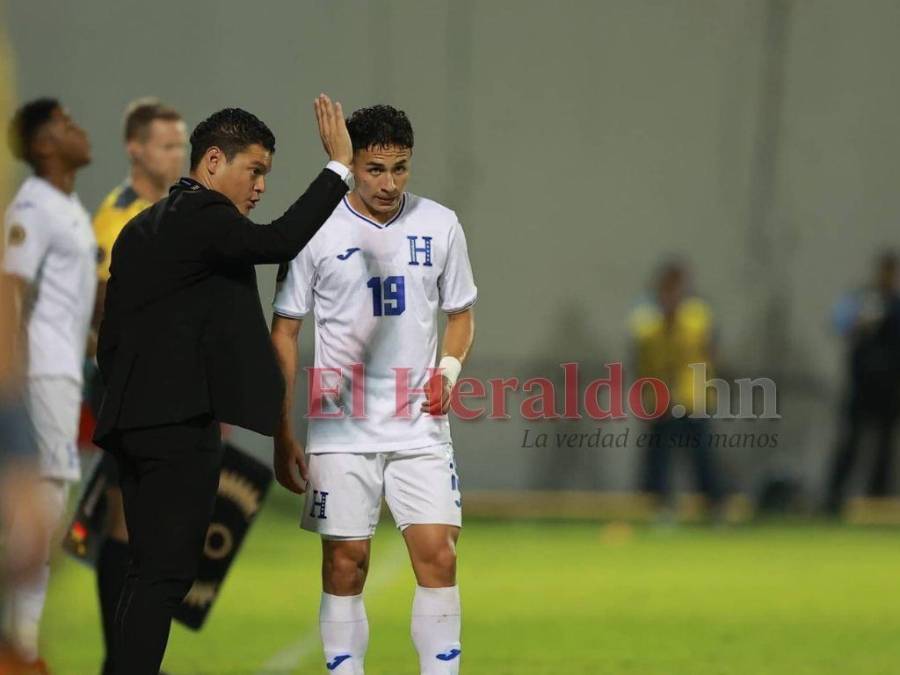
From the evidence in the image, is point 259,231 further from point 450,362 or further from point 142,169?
point 142,169

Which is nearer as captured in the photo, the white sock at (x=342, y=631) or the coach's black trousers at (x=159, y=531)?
the coach's black trousers at (x=159, y=531)

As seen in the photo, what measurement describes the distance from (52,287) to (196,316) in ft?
6.37

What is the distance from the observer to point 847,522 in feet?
45.2

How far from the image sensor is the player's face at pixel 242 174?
15.6 ft

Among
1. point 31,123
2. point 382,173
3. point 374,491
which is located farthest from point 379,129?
point 31,123

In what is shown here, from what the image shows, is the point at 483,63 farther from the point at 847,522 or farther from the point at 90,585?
the point at 90,585

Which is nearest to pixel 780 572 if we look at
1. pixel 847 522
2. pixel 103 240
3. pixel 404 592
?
pixel 404 592

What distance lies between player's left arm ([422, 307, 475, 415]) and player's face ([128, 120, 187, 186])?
1613mm

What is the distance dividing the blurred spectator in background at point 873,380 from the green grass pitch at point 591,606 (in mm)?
1735

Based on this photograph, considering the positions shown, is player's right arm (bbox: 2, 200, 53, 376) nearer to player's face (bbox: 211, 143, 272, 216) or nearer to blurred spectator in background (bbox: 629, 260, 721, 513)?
player's face (bbox: 211, 143, 272, 216)

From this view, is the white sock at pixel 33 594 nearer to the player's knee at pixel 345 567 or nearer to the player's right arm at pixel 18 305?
the player's right arm at pixel 18 305

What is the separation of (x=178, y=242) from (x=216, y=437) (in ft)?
1.81

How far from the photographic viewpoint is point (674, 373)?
14047mm

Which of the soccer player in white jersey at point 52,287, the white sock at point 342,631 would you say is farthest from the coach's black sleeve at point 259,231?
the soccer player in white jersey at point 52,287
